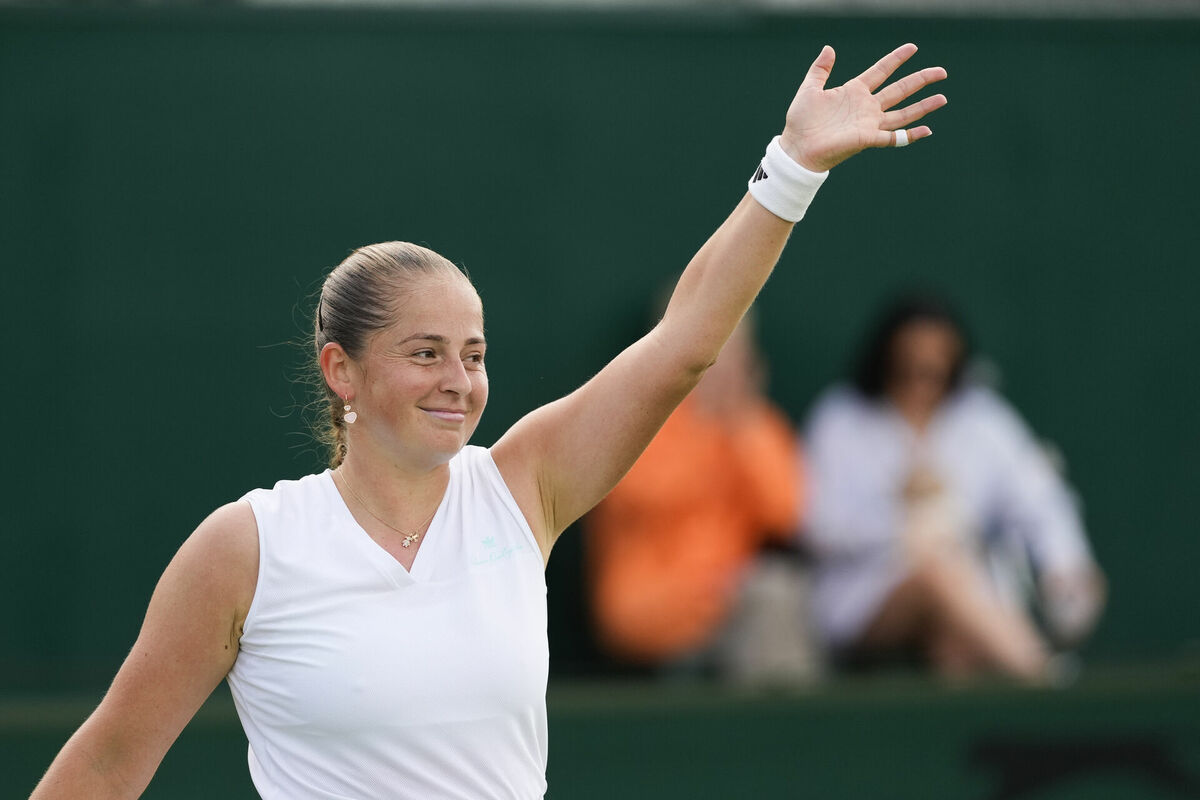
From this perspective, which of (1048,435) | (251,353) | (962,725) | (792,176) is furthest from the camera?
(1048,435)

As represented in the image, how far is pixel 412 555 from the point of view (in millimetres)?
2855

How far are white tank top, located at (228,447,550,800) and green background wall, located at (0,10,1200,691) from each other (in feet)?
11.1

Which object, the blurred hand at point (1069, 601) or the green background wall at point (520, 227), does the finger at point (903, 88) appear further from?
the blurred hand at point (1069, 601)

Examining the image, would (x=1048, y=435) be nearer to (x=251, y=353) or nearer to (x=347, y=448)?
(x=251, y=353)

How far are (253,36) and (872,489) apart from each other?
9.38ft

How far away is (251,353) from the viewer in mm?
6336

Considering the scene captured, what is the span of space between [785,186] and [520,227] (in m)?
3.75

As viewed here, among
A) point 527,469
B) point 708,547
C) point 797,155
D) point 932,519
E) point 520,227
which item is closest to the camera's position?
point 797,155

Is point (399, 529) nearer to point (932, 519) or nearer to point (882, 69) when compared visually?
point (882, 69)

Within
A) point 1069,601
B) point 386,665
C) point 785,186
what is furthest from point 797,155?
point 1069,601

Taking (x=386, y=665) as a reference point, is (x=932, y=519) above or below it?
below

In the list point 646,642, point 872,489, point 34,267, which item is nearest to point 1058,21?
point 872,489

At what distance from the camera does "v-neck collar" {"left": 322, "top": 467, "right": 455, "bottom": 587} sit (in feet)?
9.23

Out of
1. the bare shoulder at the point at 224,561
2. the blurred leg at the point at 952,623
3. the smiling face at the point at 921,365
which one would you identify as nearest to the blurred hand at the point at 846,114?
the bare shoulder at the point at 224,561
